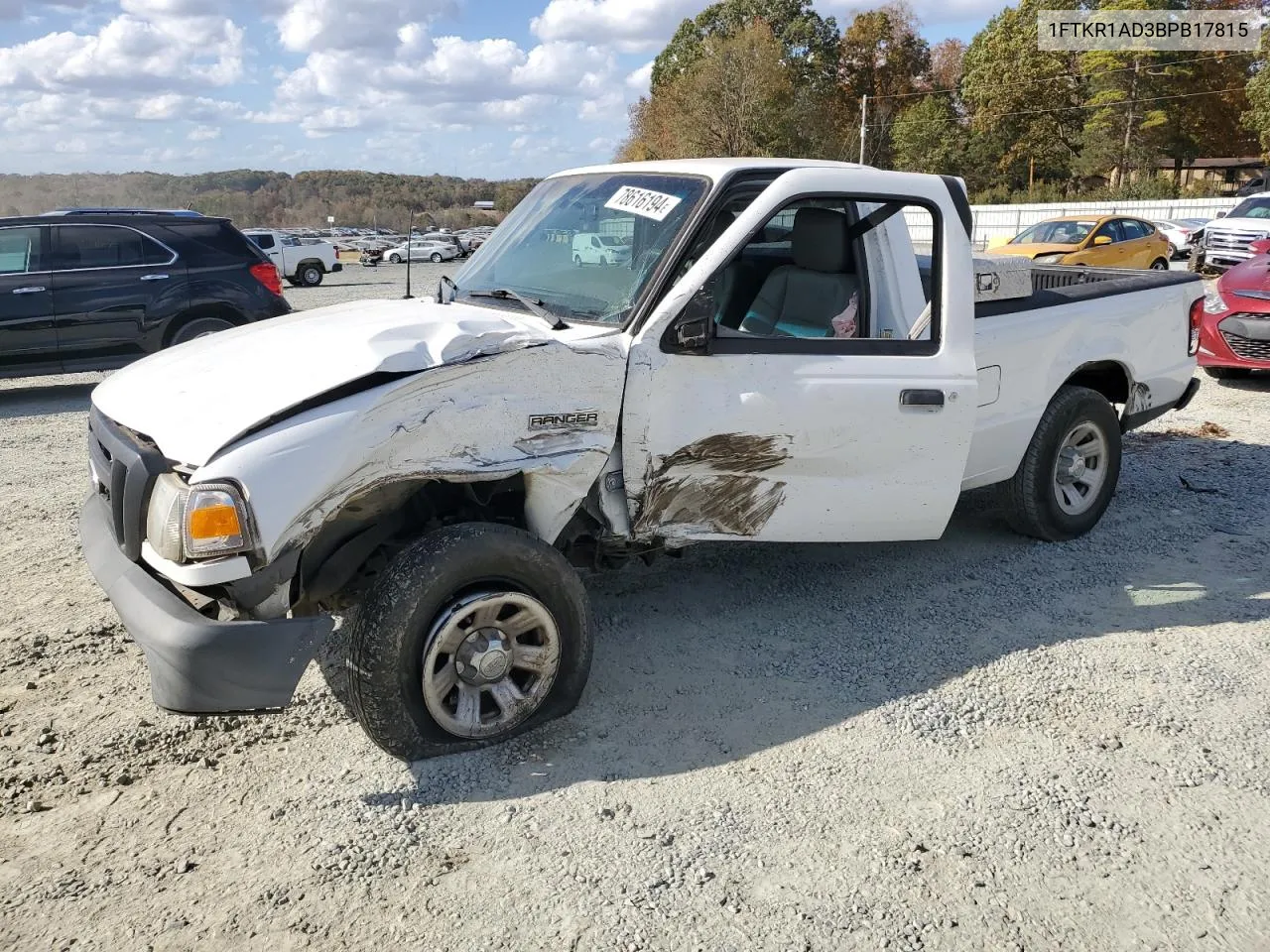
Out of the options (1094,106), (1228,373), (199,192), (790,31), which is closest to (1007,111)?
(1094,106)

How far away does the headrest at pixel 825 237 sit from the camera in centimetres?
449

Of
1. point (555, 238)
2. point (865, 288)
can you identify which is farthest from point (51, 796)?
point (865, 288)

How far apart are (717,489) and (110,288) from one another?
8.10m

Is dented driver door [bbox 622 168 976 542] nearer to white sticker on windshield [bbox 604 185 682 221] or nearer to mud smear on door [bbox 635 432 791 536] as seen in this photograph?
mud smear on door [bbox 635 432 791 536]

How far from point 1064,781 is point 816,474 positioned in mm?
1416

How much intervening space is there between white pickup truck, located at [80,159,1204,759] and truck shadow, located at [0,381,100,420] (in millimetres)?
6564

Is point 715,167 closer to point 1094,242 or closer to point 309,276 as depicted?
point 1094,242

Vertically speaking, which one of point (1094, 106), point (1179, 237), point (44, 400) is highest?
point (1094, 106)

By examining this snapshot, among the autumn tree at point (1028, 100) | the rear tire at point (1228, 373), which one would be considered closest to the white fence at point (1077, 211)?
the autumn tree at point (1028, 100)

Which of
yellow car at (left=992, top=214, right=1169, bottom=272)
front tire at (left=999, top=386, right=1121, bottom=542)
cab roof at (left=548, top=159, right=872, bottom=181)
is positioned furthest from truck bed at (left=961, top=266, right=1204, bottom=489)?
yellow car at (left=992, top=214, right=1169, bottom=272)

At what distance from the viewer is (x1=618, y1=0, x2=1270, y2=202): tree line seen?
54781 millimetres

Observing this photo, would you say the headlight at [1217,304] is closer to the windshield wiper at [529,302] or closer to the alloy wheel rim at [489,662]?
the windshield wiper at [529,302]

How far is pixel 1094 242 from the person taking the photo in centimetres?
1775

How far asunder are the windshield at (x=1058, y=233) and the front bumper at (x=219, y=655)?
1764 cm
